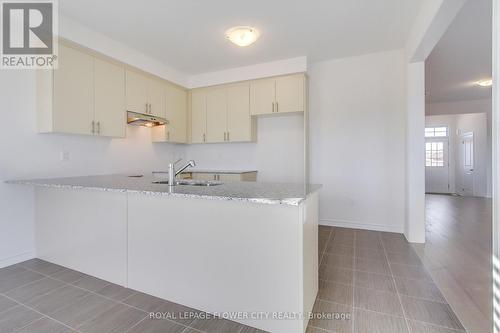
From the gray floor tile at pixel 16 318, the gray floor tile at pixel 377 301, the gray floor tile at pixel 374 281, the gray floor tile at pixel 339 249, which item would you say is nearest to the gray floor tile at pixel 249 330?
the gray floor tile at pixel 377 301

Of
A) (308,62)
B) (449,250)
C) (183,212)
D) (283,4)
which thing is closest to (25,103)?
(183,212)

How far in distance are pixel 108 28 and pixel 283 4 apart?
6.66 ft

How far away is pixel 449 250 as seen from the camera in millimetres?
2871

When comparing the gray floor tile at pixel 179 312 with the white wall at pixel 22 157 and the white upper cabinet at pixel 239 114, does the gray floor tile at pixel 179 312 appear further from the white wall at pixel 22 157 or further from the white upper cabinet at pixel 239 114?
the white upper cabinet at pixel 239 114

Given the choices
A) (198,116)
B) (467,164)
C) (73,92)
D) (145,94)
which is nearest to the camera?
(73,92)

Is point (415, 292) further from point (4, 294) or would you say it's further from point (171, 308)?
point (4, 294)

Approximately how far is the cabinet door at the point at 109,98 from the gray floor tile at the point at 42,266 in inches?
59.2

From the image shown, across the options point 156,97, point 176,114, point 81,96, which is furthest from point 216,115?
point 81,96

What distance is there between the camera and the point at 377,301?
1863 mm

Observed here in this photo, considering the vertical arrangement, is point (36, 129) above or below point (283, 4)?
below

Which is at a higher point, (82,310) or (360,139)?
(360,139)

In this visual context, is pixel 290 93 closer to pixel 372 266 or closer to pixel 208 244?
pixel 372 266

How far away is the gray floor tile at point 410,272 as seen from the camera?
224 centimetres

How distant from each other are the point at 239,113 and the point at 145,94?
1.48 m
